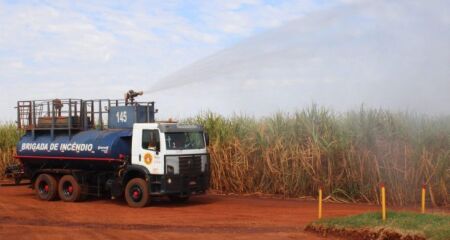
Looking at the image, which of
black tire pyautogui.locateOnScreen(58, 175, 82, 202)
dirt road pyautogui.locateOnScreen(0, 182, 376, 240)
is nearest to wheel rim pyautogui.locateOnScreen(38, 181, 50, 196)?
dirt road pyautogui.locateOnScreen(0, 182, 376, 240)

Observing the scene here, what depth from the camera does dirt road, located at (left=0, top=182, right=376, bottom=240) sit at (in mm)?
13258

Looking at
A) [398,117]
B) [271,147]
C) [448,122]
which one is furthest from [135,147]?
[448,122]

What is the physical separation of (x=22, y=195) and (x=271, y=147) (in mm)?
9952

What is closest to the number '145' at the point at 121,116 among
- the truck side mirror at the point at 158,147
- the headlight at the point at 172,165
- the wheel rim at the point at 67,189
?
the truck side mirror at the point at 158,147

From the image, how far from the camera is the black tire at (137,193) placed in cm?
1784

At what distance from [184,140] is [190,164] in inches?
30.0

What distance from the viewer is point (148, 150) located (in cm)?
1775

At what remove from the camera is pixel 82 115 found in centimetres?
2022

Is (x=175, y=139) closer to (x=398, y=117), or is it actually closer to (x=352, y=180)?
(x=352, y=180)

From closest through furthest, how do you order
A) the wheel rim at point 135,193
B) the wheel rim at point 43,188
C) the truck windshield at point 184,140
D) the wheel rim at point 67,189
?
the truck windshield at point 184,140, the wheel rim at point 135,193, the wheel rim at point 67,189, the wheel rim at point 43,188

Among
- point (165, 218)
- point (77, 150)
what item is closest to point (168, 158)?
point (165, 218)

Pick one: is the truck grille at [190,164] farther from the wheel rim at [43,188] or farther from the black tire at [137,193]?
the wheel rim at [43,188]

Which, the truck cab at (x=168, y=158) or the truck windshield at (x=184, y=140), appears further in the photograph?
the truck windshield at (x=184, y=140)

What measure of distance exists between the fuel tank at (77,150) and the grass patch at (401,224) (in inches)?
298
